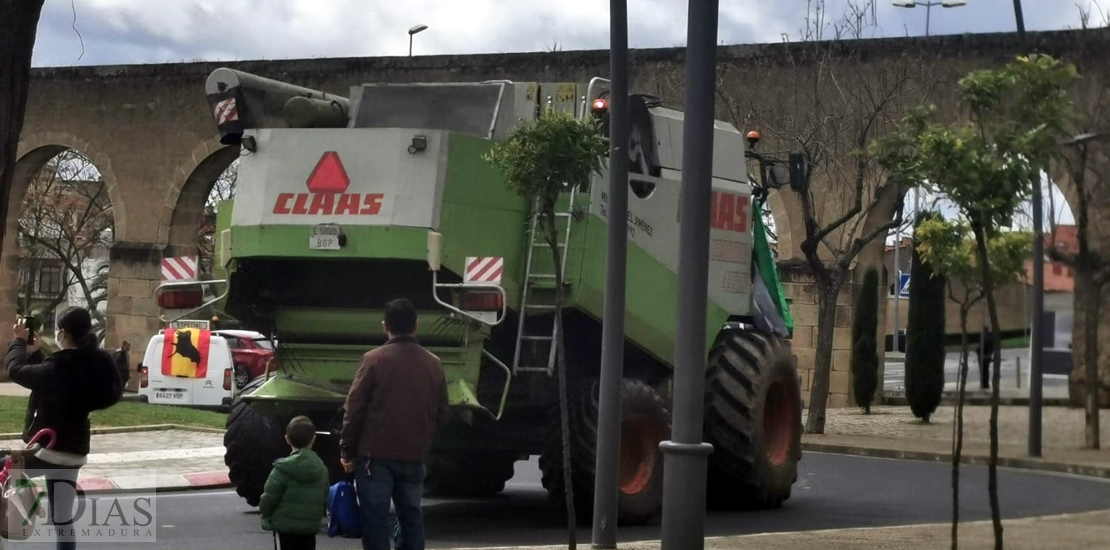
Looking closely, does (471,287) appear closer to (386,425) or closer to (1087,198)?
(386,425)

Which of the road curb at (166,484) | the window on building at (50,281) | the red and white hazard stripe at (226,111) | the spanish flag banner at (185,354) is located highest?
the window on building at (50,281)

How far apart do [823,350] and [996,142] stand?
16158 mm

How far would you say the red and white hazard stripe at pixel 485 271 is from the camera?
11.1 meters

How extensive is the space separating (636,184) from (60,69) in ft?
81.0

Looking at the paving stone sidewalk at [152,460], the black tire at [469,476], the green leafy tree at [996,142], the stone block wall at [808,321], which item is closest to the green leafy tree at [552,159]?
the green leafy tree at [996,142]

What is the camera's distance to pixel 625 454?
1248 cm

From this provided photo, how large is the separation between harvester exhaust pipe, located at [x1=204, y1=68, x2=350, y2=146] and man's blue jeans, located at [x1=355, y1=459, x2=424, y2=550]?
392cm

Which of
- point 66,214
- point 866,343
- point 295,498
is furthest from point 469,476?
point 66,214

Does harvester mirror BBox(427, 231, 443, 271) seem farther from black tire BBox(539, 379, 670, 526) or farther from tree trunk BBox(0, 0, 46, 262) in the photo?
tree trunk BBox(0, 0, 46, 262)

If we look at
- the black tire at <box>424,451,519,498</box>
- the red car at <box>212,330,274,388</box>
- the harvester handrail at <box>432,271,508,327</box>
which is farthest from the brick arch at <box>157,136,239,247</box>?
the harvester handrail at <box>432,271,508,327</box>

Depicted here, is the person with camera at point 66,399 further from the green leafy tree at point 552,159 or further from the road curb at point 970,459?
the road curb at point 970,459

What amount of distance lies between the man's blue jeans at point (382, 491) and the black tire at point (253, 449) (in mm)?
3454

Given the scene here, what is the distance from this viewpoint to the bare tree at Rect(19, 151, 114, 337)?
1829 inches

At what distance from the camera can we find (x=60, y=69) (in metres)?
34.6
